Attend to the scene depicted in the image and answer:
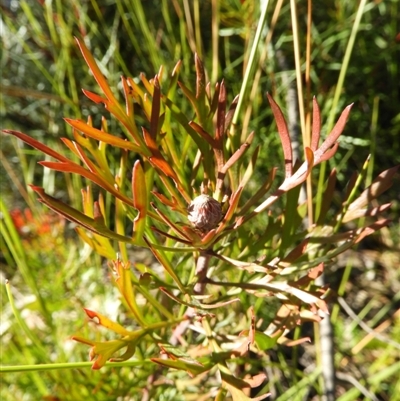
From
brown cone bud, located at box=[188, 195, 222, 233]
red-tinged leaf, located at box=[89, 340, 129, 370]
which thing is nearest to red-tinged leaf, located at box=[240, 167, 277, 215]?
brown cone bud, located at box=[188, 195, 222, 233]

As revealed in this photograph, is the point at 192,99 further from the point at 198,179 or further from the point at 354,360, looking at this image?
the point at 354,360

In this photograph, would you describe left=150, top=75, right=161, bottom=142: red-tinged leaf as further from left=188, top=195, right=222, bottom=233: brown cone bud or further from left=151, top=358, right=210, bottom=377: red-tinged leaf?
left=151, top=358, right=210, bottom=377: red-tinged leaf

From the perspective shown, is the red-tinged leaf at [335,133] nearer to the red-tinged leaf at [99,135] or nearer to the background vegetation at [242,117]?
the red-tinged leaf at [99,135]

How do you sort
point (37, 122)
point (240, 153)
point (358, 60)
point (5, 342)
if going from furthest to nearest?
1. point (37, 122)
2. point (358, 60)
3. point (5, 342)
4. point (240, 153)

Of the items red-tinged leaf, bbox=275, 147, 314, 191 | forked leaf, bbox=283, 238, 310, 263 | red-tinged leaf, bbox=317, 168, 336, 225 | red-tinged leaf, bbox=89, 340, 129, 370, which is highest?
red-tinged leaf, bbox=275, 147, 314, 191

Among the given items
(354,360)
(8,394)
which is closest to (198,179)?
(8,394)

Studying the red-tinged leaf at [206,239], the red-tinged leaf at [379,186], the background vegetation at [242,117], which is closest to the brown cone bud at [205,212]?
the red-tinged leaf at [206,239]

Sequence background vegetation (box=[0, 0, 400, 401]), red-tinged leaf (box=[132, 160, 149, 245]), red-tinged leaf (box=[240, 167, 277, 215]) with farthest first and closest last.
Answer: background vegetation (box=[0, 0, 400, 401]) < red-tinged leaf (box=[240, 167, 277, 215]) < red-tinged leaf (box=[132, 160, 149, 245])
